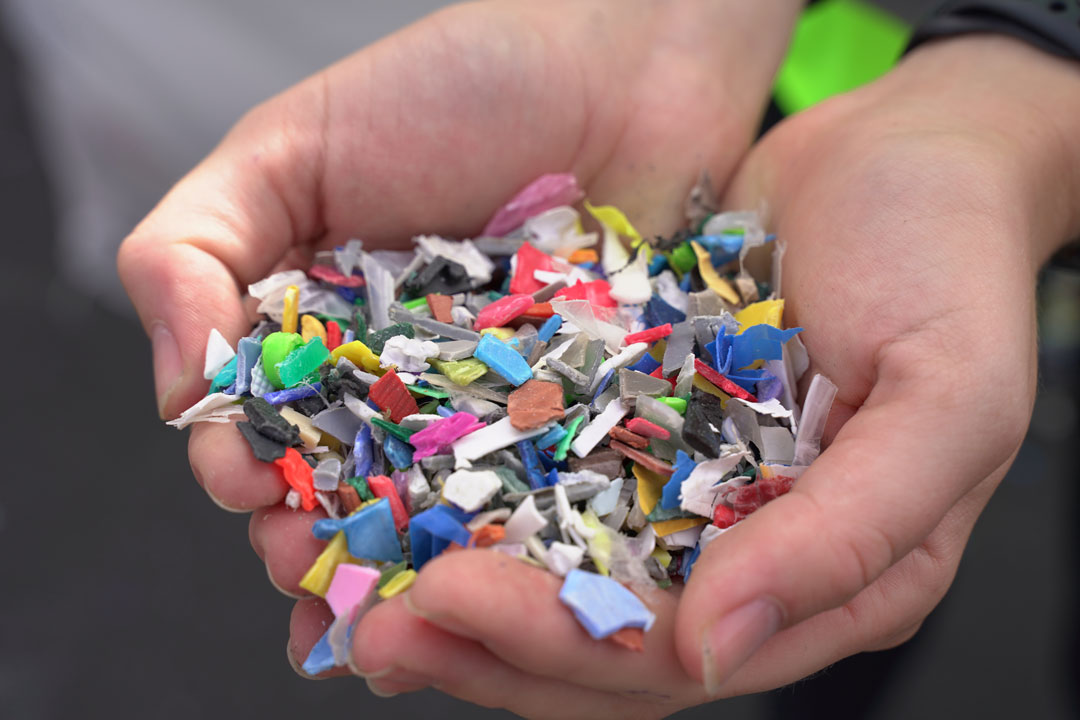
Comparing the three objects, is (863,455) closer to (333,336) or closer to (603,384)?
(603,384)

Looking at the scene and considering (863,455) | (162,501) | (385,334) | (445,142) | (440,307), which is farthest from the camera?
(162,501)

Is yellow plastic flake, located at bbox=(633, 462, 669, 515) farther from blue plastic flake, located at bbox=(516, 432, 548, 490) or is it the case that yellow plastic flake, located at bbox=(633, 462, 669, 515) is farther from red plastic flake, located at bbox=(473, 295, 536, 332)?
red plastic flake, located at bbox=(473, 295, 536, 332)

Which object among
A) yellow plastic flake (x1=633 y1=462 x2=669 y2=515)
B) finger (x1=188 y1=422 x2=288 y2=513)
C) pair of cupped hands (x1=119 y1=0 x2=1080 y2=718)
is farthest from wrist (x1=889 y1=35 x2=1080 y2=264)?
finger (x1=188 y1=422 x2=288 y2=513)

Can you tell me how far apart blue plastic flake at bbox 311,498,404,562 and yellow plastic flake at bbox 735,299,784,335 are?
0.86 metres

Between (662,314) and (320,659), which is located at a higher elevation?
(662,314)

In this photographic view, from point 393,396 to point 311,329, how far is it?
34 cm

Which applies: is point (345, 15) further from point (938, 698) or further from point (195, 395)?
point (938, 698)

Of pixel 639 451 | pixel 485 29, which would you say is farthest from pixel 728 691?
pixel 485 29

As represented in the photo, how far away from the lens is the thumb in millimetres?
1703

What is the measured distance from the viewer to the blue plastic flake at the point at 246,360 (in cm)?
161

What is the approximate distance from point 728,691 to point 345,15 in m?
3.06

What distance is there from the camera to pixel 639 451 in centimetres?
152

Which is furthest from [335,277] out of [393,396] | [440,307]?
[393,396]

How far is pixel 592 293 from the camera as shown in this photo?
189 cm
